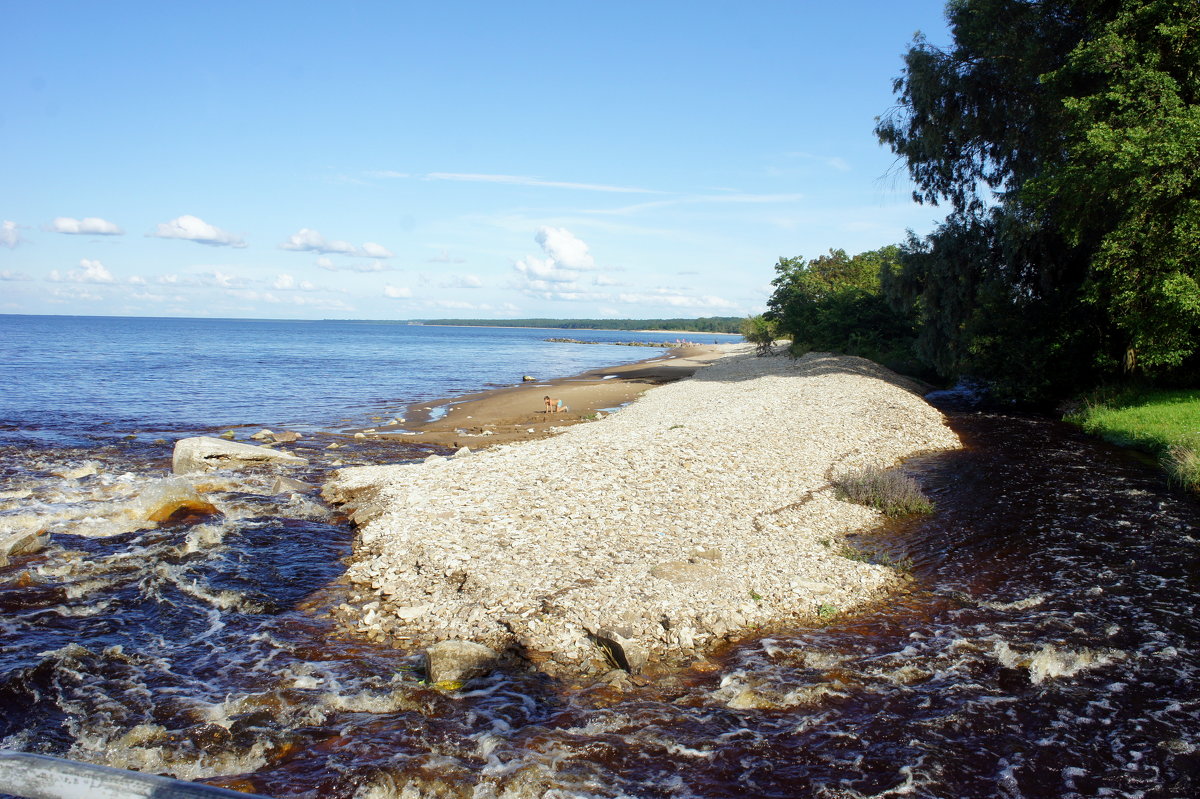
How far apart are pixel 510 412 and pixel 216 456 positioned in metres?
15.5

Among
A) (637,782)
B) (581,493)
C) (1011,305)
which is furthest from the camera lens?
(1011,305)

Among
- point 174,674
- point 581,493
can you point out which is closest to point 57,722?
point 174,674

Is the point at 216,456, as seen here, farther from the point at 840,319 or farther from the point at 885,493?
the point at 840,319

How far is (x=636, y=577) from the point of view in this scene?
1057cm

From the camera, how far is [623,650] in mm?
8438

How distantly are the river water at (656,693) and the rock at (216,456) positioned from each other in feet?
23.1

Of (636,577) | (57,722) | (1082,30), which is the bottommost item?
(57,722)

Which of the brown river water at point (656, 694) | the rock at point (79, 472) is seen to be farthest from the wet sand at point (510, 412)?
the brown river water at point (656, 694)

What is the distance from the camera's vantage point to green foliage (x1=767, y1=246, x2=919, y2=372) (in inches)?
1785

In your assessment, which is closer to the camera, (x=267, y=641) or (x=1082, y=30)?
(x=267, y=641)

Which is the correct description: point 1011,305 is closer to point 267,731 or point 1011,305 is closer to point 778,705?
point 778,705

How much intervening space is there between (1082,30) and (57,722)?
3447 centimetres

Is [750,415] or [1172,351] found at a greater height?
[1172,351]

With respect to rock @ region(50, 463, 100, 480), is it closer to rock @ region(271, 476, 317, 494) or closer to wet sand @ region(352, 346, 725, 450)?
rock @ region(271, 476, 317, 494)
